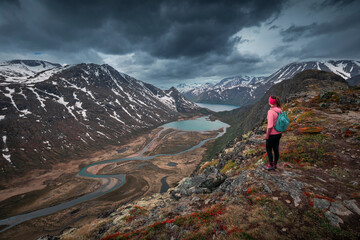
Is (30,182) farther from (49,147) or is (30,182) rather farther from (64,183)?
(49,147)

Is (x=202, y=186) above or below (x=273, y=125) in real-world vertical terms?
below

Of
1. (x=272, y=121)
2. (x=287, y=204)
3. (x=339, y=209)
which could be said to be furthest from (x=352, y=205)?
(x=272, y=121)

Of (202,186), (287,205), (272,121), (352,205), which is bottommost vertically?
(202,186)

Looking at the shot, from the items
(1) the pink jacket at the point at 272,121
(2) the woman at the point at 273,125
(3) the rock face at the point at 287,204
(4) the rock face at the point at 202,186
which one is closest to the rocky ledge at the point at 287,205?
(3) the rock face at the point at 287,204

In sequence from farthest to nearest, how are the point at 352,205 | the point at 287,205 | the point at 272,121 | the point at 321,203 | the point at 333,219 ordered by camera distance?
1. the point at 272,121
2. the point at 287,205
3. the point at 321,203
4. the point at 352,205
5. the point at 333,219

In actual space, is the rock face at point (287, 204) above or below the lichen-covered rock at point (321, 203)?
below

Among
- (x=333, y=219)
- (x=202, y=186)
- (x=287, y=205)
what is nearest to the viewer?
(x=333, y=219)

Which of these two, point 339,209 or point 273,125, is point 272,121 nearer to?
point 273,125

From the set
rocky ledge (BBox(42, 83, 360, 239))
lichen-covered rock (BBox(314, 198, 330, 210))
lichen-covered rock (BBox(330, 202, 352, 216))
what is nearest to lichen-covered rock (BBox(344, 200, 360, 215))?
A: rocky ledge (BBox(42, 83, 360, 239))

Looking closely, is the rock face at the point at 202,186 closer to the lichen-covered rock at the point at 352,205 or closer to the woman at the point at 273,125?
the woman at the point at 273,125

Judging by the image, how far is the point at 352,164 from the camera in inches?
422

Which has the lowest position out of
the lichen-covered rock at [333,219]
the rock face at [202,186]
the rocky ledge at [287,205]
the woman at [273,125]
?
the rock face at [202,186]

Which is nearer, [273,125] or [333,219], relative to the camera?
[333,219]

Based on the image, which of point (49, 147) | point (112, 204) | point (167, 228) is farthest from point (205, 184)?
point (49, 147)
